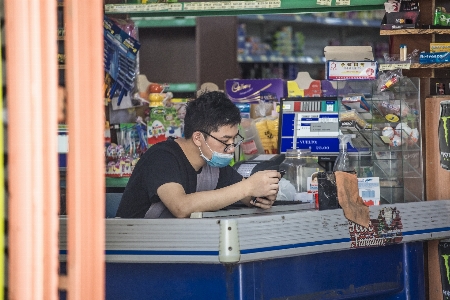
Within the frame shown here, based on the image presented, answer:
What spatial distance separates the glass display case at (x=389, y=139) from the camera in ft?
13.4

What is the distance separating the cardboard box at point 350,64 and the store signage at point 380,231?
95 centimetres

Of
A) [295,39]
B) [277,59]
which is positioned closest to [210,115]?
[277,59]

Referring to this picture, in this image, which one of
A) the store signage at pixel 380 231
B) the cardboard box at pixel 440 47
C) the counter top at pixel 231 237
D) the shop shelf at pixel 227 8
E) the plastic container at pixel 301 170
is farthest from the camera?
the shop shelf at pixel 227 8

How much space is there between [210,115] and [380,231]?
37.2 inches

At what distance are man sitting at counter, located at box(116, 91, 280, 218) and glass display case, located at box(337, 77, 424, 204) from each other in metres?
0.77

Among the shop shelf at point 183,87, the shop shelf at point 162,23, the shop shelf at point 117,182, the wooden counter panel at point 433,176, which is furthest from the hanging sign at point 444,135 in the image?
the shop shelf at point 162,23

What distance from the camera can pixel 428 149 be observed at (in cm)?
416

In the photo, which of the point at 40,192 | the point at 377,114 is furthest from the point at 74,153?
the point at 377,114

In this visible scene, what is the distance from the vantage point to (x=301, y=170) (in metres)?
3.97

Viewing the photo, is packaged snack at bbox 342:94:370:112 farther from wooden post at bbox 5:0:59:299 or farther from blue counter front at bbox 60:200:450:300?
wooden post at bbox 5:0:59:299

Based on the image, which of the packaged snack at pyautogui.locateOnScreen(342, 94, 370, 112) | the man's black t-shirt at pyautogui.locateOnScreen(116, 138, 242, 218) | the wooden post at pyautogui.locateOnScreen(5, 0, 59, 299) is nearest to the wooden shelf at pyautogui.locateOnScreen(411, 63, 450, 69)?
the packaged snack at pyautogui.locateOnScreen(342, 94, 370, 112)

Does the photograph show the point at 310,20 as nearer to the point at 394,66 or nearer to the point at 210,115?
the point at 394,66

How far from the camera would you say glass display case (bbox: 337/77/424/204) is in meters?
4.08

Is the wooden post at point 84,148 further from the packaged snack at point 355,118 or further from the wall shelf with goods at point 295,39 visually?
the wall shelf with goods at point 295,39
